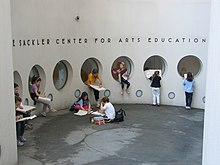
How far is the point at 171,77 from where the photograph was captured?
16.0 metres

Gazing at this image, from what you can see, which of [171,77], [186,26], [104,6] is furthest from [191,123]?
[104,6]

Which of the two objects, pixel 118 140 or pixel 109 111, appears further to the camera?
pixel 109 111

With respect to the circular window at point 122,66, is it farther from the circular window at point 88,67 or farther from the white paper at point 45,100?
the white paper at point 45,100

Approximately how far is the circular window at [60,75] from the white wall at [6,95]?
21.9 ft

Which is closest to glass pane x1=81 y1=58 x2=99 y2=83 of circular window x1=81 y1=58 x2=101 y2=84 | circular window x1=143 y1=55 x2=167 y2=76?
circular window x1=81 y1=58 x2=101 y2=84

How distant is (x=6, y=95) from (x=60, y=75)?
23.4ft

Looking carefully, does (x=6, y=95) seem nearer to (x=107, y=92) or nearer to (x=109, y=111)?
(x=109, y=111)

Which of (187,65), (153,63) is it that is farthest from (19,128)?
(187,65)

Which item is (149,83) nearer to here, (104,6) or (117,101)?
A: (117,101)

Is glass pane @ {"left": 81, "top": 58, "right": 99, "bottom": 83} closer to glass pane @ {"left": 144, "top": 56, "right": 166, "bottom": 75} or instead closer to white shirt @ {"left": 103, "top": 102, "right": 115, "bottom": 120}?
glass pane @ {"left": 144, "top": 56, "right": 166, "bottom": 75}

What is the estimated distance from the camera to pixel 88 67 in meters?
16.9

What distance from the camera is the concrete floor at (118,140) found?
370 inches

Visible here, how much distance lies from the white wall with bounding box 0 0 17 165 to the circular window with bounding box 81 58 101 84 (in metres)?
7.79

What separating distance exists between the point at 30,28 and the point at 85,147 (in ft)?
16.3
